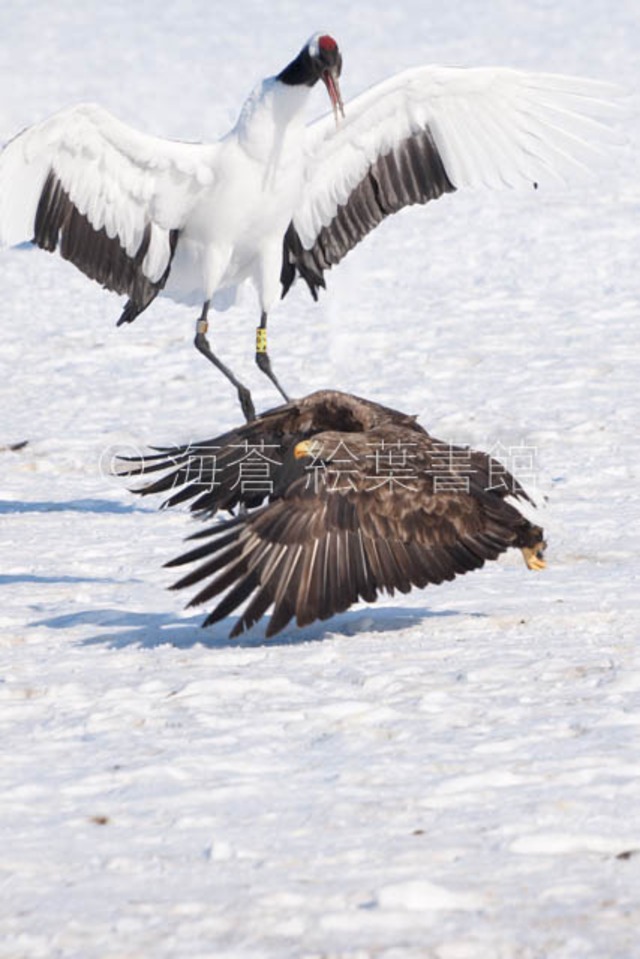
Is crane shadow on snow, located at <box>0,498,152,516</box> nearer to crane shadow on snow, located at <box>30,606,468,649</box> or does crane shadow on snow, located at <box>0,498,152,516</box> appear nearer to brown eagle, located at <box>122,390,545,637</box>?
crane shadow on snow, located at <box>30,606,468,649</box>

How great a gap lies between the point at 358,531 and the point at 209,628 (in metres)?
0.87

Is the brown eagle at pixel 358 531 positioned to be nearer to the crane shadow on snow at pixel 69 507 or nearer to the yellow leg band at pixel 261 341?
the crane shadow on snow at pixel 69 507

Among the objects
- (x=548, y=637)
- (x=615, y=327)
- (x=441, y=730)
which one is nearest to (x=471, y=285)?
(x=615, y=327)

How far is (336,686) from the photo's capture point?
4.88m

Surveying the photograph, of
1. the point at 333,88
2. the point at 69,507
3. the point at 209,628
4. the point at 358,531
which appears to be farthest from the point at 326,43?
the point at 358,531

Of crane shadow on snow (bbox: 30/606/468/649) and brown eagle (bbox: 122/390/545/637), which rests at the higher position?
brown eagle (bbox: 122/390/545/637)

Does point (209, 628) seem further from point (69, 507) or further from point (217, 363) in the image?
point (217, 363)

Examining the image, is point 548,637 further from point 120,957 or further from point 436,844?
point 120,957

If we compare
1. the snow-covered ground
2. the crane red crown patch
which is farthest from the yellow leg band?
the crane red crown patch

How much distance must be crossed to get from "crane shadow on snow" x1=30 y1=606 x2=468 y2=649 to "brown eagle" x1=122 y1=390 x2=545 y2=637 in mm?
279

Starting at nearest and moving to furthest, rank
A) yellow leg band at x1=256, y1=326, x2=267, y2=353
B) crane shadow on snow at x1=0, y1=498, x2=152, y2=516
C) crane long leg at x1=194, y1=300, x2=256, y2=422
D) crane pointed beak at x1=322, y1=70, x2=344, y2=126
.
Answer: crane shadow on snow at x1=0, y1=498, x2=152, y2=516 < crane pointed beak at x1=322, y1=70, x2=344, y2=126 < crane long leg at x1=194, y1=300, x2=256, y2=422 < yellow leg band at x1=256, y1=326, x2=267, y2=353

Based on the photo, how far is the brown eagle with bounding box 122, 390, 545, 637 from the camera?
510cm

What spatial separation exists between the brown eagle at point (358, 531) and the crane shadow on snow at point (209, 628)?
0.28 m

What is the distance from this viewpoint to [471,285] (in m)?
13.9
